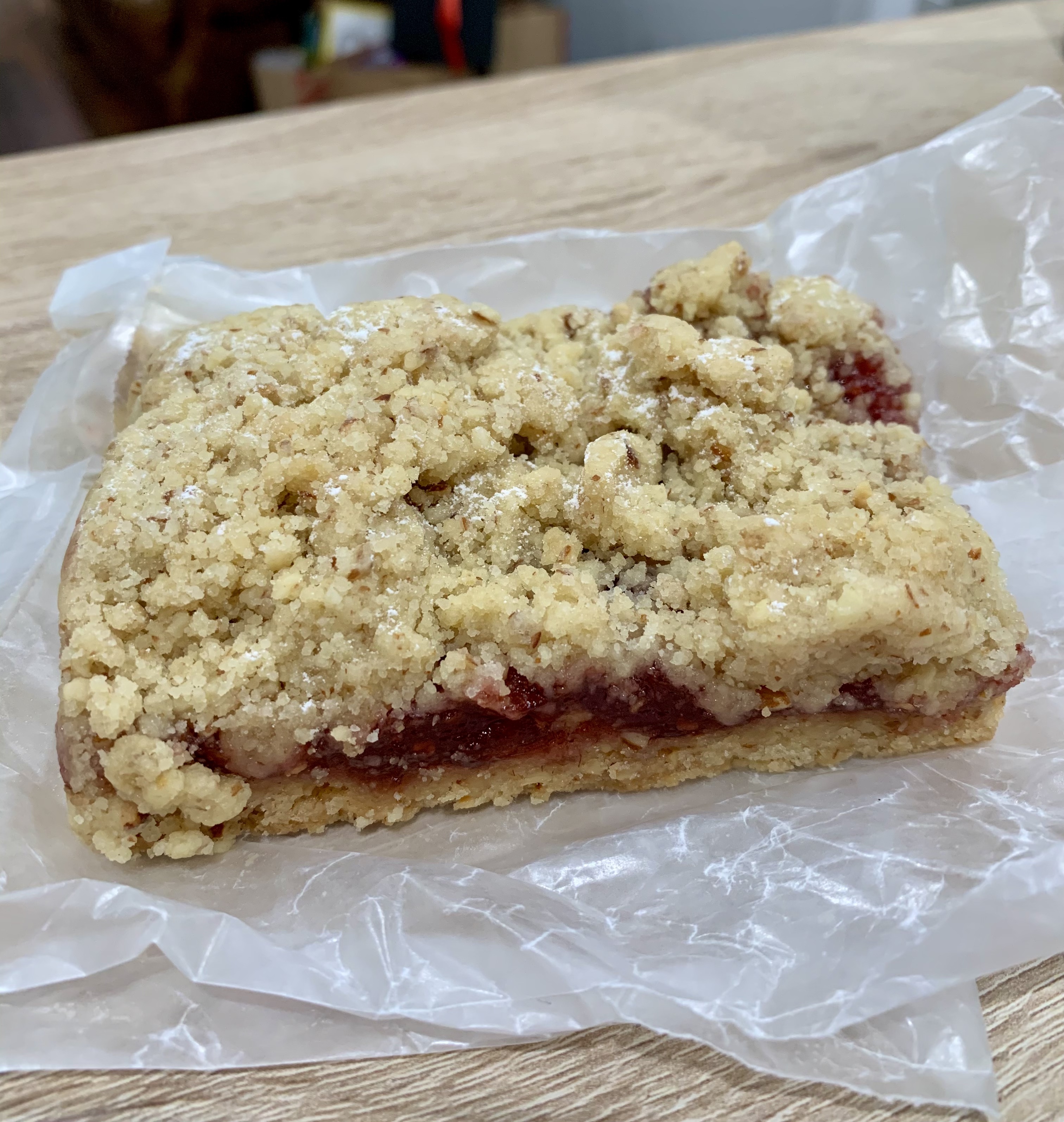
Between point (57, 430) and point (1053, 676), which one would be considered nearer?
point (1053, 676)

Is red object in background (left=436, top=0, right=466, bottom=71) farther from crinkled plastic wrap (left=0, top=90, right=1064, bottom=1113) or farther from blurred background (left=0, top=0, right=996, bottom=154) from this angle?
crinkled plastic wrap (left=0, top=90, right=1064, bottom=1113)

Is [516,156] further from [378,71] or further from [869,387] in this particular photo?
[378,71]

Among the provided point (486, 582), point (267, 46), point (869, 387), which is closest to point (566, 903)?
point (486, 582)

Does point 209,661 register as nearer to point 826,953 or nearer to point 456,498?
point 456,498

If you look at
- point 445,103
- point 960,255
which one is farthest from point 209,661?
point 445,103

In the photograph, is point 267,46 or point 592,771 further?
point 267,46

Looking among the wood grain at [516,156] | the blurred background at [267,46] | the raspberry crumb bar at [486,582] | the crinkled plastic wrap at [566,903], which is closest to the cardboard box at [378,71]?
the blurred background at [267,46]

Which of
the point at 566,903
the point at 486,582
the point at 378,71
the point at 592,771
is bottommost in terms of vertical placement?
the point at 566,903
